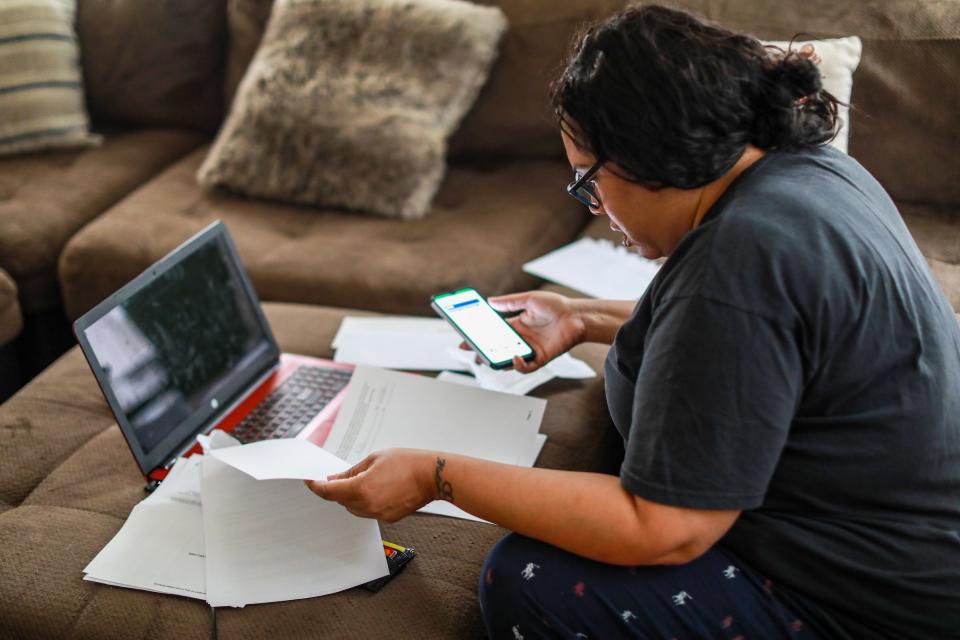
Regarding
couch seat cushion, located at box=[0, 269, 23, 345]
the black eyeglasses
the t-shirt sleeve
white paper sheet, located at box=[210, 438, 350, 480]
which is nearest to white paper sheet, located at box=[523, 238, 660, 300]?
the black eyeglasses

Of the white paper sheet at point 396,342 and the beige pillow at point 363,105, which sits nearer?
the white paper sheet at point 396,342

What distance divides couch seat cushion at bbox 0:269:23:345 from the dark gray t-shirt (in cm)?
147

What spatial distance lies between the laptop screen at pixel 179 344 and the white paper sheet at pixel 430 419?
0.71 feet

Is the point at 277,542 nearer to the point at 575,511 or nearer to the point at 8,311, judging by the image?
the point at 575,511

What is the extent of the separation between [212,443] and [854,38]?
1.52 metres

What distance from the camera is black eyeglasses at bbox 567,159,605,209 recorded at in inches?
37.1

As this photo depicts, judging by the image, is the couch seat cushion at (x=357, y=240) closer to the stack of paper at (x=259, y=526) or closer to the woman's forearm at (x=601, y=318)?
the woman's forearm at (x=601, y=318)

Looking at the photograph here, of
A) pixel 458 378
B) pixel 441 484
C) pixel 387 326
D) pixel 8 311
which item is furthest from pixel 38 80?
pixel 441 484

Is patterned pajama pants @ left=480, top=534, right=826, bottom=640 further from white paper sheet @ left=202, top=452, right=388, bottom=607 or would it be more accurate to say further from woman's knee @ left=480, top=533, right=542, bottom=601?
white paper sheet @ left=202, top=452, right=388, bottom=607

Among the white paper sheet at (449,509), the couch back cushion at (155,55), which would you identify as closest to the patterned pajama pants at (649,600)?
the white paper sheet at (449,509)

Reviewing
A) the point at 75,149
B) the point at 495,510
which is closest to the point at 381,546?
the point at 495,510

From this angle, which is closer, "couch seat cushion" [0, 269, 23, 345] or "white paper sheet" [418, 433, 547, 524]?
"white paper sheet" [418, 433, 547, 524]

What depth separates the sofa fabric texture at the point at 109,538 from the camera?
3.38 feet

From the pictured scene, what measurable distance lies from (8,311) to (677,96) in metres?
1.57
